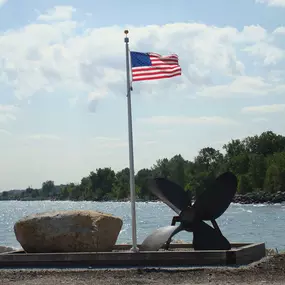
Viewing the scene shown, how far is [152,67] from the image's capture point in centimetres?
1764

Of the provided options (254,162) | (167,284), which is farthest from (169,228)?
(254,162)

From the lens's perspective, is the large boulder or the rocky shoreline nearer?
the large boulder

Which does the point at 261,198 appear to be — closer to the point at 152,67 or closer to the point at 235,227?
the point at 235,227

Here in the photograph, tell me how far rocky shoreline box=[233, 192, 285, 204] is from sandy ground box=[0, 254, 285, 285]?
106 m

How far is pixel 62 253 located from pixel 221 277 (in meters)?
4.52

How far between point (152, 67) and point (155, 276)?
18.3 ft

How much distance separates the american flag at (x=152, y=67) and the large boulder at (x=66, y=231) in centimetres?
385

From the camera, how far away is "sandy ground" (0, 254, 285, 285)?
13992 millimetres

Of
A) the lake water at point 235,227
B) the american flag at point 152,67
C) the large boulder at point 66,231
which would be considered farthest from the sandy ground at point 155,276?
the lake water at point 235,227

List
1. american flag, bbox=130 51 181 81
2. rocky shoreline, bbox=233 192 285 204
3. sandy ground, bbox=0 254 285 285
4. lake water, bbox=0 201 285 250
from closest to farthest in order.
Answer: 1. sandy ground, bbox=0 254 285 285
2. american flag, bbox=130 51 181 81
3. lake water, bbox=0 201 285 250
4. rocky shoreline, bbox=233 192 285 204

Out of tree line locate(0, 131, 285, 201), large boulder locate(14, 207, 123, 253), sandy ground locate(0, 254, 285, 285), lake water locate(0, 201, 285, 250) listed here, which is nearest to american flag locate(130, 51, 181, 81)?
large boulder locate(14, 207, 123, 253)

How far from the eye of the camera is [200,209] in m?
19.2

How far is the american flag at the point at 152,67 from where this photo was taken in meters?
17.6

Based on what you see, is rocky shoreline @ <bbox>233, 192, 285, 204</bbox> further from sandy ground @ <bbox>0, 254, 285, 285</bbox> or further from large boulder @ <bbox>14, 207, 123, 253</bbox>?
sandy ground @ <bbox>0, 254, 285, 285</bbox>
